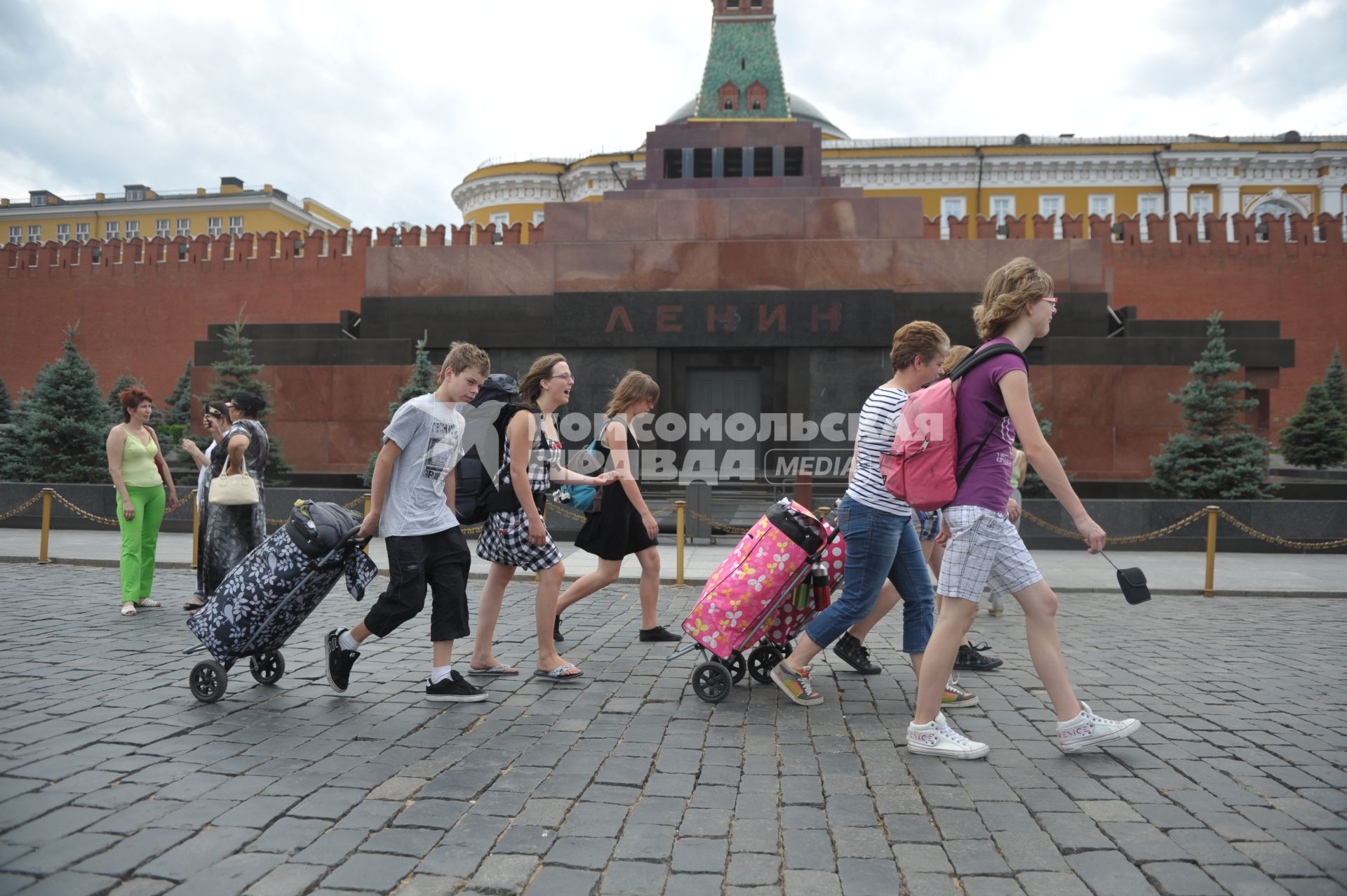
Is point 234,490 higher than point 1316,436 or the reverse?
the reverse

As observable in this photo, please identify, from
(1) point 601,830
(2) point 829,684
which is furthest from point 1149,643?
(1) point 601,830

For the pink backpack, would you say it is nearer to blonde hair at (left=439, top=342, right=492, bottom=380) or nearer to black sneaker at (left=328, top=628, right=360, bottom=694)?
blonde hair at (left=439, top=342, right=492, bottom=380)

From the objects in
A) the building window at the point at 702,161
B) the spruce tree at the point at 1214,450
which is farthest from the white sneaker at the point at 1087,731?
the building window at the point at 702,161

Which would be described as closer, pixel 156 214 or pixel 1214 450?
pixel 1214 450

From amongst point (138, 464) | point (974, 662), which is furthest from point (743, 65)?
point (974, 662)

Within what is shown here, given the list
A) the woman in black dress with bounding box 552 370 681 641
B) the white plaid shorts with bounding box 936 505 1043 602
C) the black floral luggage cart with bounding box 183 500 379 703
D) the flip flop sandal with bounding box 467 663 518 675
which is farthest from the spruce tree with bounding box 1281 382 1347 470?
the black floral luggage cart with bounding box 183 500 379 703

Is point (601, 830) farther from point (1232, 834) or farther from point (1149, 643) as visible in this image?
point (1149, 643)

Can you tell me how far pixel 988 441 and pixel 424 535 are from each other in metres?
2.53

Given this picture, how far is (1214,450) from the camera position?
13.4 metres

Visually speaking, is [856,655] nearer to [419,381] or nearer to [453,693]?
[453,693]

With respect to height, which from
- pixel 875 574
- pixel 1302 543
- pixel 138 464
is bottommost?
pixel 1302 543

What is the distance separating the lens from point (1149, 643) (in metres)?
5.96

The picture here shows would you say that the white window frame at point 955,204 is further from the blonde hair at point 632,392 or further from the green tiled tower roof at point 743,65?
the blonde hair at point 632,392

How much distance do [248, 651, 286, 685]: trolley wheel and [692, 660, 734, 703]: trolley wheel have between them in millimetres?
2088
